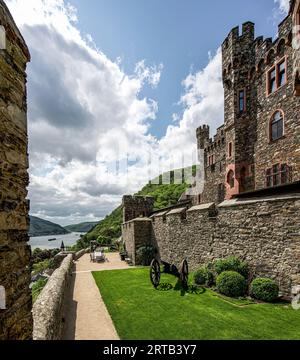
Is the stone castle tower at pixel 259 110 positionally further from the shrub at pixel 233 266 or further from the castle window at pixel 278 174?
the shrub at pixel 233 266

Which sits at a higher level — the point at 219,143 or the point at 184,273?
the point at 219,143

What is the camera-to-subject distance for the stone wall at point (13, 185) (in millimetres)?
2342

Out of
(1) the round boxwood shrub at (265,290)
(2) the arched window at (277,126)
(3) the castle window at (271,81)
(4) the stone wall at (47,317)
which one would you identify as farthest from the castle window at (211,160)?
(4) the stone wall at (47,317)

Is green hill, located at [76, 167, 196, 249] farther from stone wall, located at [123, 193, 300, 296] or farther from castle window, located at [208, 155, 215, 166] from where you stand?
stone wall, located at [123, 193, 300, 296]

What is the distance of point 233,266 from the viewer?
31.0 feet

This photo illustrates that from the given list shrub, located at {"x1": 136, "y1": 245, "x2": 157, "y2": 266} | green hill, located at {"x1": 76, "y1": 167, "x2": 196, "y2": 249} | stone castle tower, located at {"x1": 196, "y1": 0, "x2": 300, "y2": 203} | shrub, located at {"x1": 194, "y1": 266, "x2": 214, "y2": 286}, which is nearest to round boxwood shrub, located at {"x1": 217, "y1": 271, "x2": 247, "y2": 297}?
shrub, located at {"x1": 194, "y1": 266, "x2": 214, "y2": 286}

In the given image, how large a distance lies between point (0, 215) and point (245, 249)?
963 cm

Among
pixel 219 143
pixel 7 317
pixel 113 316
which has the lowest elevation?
Answer: pixel 113 316

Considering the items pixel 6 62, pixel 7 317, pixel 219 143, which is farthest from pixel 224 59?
pixel 7 317

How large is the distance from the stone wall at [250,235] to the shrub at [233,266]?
27cm

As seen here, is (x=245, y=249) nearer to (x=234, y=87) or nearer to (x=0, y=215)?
(x=0, y=215)

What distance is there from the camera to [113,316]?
8320 millimetres

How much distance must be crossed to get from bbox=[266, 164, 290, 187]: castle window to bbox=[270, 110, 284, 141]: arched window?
6.34 feet

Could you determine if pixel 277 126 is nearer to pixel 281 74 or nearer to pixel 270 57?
pixel 281 74
